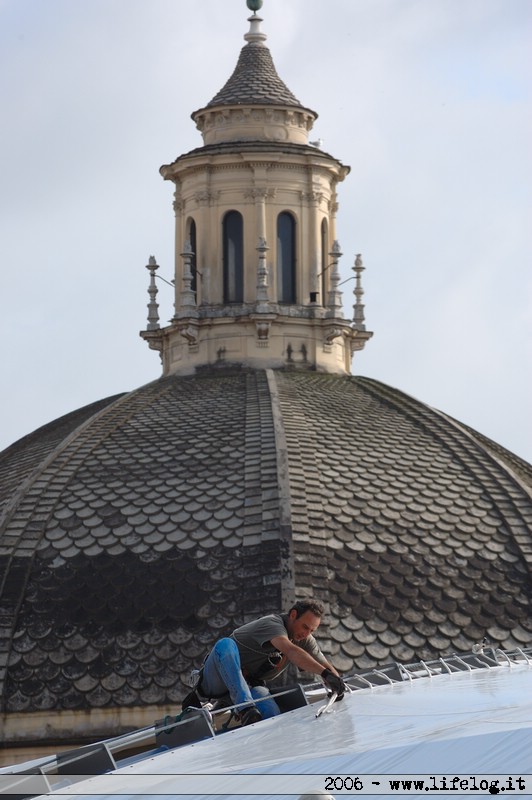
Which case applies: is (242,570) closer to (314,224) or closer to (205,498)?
(205,498)

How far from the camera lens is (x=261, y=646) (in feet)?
46.1

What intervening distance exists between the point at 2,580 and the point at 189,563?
2.41 metres

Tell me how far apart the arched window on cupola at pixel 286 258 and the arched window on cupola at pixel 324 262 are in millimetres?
473

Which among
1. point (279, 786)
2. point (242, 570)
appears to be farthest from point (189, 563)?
point (279, 786)

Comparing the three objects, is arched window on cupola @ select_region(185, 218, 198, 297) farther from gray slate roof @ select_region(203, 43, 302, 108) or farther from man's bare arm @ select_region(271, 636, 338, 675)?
man's bare arm @ select_region(271, 636, 338, 675)

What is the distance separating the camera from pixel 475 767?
36.9ft

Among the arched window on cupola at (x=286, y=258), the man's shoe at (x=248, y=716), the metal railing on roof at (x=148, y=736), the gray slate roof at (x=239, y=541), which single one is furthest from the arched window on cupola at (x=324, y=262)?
the man's shoe at (x=248, y=716)

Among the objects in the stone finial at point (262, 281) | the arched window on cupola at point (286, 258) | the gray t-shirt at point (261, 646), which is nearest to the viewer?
the gray t-shirt at point (261, 646)

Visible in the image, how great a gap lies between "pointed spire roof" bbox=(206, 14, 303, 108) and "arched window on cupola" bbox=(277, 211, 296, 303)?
6.17 ft

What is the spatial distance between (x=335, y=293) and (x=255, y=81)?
382 centimetres

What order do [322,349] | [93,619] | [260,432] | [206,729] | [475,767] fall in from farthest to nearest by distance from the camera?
1. [322,349]
2. [260,432]
3. [93,619]
4. [206,729]
5. [475,767]

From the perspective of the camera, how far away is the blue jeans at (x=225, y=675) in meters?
13.6

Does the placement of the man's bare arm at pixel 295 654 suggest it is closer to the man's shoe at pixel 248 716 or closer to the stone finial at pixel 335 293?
the man's shoe at pixel 248 716

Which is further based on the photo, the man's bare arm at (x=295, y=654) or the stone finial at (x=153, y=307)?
the stone finial at (x=153, y=307)
